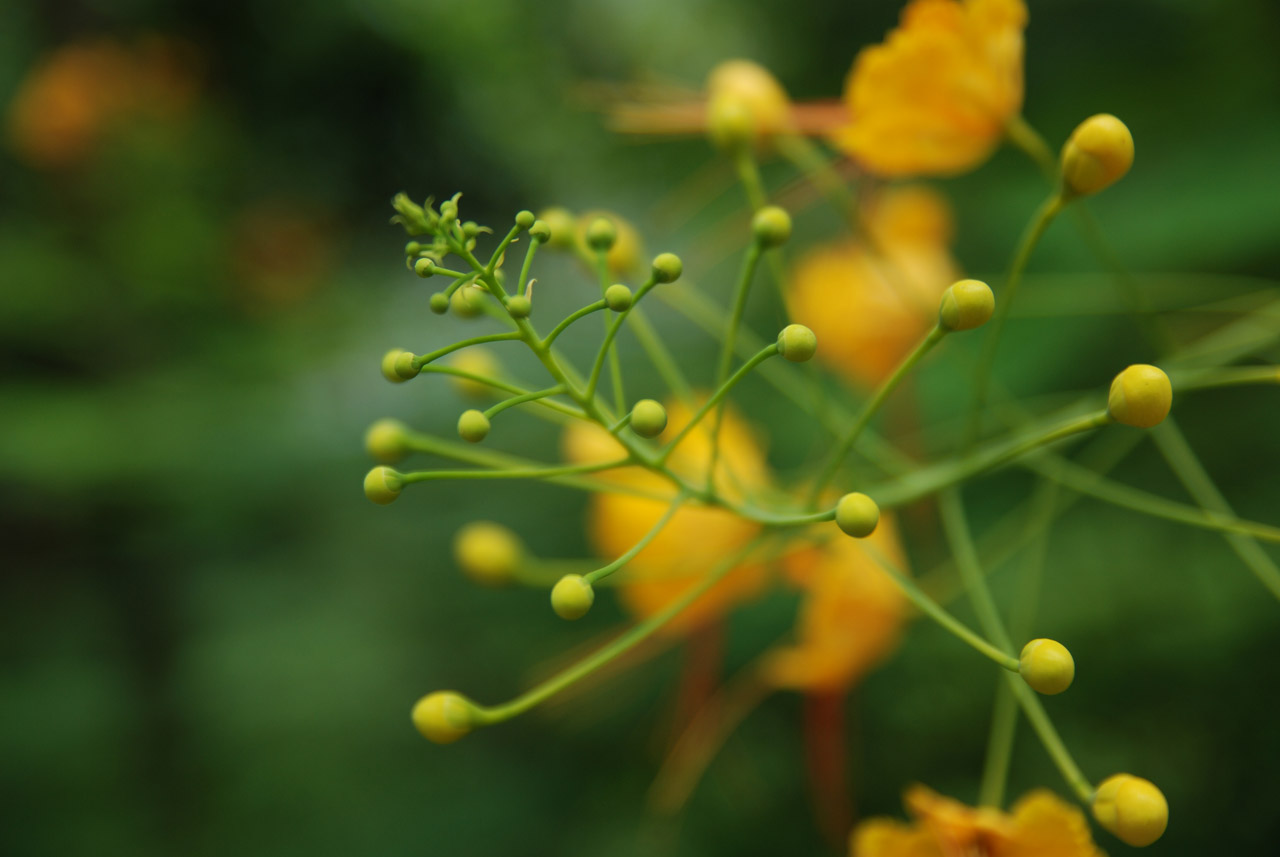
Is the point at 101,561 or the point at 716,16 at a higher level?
the point at 716,16

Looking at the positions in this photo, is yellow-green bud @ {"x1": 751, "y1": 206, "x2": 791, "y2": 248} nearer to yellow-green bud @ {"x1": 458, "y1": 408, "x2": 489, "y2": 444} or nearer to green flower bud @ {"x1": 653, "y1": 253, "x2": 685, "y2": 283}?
green flower bud @ {"x1": 653, "y1": 253, "x2": 685, "y2": 283}

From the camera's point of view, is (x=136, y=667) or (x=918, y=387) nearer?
(x=918, y=387)

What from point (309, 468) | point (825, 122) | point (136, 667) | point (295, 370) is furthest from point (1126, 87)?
point (136, 667)

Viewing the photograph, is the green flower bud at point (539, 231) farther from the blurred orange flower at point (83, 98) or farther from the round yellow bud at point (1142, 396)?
the blurred orange flower at point (83, 98)

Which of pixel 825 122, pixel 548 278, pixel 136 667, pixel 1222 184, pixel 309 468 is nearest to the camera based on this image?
pixel 825 122

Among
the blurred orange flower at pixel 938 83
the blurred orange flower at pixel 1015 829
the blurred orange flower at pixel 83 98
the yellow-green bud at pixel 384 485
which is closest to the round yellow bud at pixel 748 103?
the blurred orange flower at pixel 938 83

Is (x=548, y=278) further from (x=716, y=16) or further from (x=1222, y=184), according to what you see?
(x=1222, y=184)

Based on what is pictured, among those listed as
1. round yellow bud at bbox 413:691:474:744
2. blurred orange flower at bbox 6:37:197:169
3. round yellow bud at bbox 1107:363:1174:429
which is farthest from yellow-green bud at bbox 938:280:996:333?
blurred orange flower at bbox 6:37:197:169

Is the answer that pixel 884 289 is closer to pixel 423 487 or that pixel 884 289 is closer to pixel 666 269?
pixel 666 269
